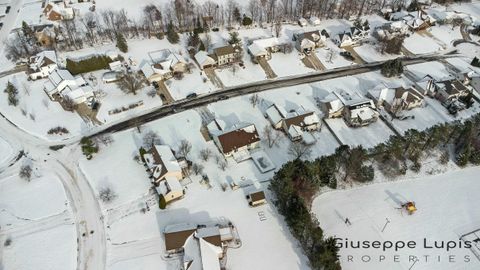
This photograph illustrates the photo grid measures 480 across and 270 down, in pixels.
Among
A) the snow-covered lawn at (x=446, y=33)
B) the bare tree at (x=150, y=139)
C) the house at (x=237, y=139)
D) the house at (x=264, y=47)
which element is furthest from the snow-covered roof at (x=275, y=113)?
the snow-covered lawn at (x=446, y=33)

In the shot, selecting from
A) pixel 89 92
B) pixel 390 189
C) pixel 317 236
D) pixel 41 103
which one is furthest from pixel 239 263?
pixel 41 103

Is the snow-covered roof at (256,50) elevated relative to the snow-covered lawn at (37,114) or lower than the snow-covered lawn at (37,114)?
elevated

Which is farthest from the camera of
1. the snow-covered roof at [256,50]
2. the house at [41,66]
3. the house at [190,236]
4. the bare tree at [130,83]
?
the snow-covered roof at [256,50]

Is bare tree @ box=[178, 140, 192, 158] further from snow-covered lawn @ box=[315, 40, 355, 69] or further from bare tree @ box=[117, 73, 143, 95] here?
snow-covered lawn @ box=[315, 40, 355, 69]

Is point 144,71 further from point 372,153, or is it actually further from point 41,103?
point 372,153

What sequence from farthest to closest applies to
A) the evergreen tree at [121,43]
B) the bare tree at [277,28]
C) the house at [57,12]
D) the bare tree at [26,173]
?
the house at [57,12] < the bare tree at [277,28] < the evergreen tree at [121,43] < the bare tree at [26,173]

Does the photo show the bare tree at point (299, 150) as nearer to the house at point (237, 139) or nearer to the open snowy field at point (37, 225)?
the house at point (237, 139)
